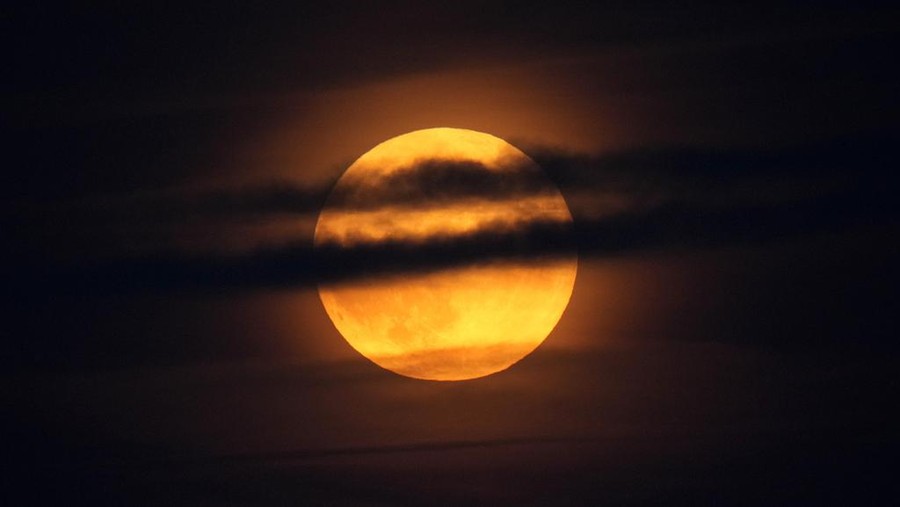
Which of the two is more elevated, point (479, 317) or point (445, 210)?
point (445, 210)

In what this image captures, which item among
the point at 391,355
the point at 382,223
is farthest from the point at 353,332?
the point at 382,223

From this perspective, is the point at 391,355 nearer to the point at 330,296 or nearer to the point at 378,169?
the point at 330,296

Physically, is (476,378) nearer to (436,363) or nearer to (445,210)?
(436,363)

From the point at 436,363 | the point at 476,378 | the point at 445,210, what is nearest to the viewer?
the point at 445,210

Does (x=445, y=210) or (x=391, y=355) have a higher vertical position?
(x=445, y=210)

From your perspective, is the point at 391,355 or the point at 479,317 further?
the point at 391,355

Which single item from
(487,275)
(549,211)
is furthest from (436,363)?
(549,211)

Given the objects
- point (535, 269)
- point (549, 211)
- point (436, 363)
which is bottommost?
point (436, 363)

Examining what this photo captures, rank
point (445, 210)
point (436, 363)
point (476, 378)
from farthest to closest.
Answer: point (476, 378), point (436, 363), point (445, 210)

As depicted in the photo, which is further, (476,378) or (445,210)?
(476,378)
